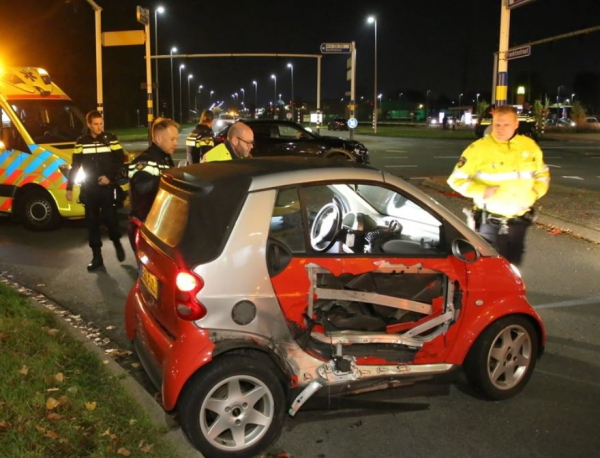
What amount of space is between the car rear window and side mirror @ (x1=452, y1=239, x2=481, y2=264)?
1640 millimetres

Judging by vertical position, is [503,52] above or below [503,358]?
above

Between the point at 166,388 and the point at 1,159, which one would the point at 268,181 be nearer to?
the point at 166,388

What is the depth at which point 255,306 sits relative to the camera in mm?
3490

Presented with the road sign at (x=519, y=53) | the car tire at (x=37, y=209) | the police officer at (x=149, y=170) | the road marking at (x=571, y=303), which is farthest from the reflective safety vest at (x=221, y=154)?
the road sign at (x=519, y=53)

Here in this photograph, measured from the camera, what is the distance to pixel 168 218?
3.83 meters

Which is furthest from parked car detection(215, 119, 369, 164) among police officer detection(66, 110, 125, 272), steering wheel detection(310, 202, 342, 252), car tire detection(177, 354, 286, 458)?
car tire detection(177, 354, 286, 458)

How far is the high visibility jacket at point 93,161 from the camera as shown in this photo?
717 cm

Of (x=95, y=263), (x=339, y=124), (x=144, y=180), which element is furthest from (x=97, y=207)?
(x=339, y=124)

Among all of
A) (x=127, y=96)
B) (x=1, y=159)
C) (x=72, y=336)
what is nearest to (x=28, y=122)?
(x=1, y=159)

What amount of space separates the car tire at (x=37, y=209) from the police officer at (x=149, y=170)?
458cm

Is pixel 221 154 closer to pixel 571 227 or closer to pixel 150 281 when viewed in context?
pixel 150 281

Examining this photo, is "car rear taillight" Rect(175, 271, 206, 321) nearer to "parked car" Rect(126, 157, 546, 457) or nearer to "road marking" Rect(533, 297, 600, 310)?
"parked car" Rect(126, 157, 546, 457)

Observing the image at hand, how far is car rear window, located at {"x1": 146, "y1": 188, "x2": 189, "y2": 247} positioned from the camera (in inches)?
143

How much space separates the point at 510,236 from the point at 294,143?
44.3ft
